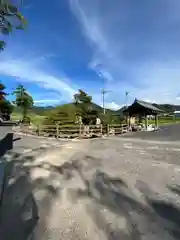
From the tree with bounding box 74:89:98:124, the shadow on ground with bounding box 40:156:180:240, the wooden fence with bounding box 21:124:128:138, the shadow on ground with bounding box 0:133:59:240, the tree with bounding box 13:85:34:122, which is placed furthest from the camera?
the tree with bounding box 13:85:34:122

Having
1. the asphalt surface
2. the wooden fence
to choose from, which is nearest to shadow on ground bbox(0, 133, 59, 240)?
the asphalt surface

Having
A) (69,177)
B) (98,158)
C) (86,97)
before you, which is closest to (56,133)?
(86,97)

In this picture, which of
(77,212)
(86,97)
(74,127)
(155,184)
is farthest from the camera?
(86,97)

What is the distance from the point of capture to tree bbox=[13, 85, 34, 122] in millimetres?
49731

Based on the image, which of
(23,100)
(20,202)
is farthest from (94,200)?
(23,100)

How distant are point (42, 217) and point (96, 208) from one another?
0.83m

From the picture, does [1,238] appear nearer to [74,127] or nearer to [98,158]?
[98,158]

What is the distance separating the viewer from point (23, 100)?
1959 inches

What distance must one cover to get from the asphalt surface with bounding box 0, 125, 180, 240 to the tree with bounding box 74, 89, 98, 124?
67.6ft

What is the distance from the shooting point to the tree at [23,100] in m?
49.7

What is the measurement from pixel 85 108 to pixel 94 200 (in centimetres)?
2394

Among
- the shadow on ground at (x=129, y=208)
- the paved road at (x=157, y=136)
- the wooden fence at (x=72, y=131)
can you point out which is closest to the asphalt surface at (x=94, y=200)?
the shadow on ground at (x=129, y=208)

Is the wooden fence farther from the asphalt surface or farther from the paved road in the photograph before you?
the asphalt surface

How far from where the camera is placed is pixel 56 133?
69.7 ft
